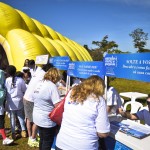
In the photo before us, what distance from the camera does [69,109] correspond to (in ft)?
8.00

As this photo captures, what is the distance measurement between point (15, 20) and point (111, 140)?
9.60 m

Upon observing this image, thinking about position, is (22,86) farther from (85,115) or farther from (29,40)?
(29,40)

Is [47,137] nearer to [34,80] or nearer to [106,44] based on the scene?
[34,80]

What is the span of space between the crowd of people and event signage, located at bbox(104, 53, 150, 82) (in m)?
0.33

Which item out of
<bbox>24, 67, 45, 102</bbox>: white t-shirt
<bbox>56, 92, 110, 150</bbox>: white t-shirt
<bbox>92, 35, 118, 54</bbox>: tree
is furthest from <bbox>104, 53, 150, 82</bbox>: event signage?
<bbox>92, 35, 118, 54</bbox>: tree

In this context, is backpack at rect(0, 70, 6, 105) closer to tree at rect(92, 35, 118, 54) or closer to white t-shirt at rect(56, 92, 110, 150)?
white t-shirt at rect(56, 92, 110, 150)

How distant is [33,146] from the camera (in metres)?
5.01

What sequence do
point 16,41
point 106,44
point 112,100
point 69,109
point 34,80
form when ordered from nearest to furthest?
point 69,109 < point 112,100 < point 34,80 < point 16,41 < point 106,44

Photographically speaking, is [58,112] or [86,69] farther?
[86,69]

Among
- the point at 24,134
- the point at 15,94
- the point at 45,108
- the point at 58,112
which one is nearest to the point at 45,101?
the point at 45,108

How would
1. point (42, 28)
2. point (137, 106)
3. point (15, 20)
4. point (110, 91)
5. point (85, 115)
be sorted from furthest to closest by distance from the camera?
point (42, 28)
point (15, 20)
point (137, 106)
point (110, 91)
point (85, 115)

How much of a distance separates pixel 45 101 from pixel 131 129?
1182 mm

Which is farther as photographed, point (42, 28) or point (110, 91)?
point (42, 28)

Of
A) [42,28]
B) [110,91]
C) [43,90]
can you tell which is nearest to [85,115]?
[43,90]
